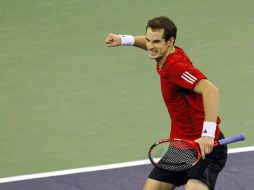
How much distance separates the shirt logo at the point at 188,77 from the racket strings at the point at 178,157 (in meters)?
0.62

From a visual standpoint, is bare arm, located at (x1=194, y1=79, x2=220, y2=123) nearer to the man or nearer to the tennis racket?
the man

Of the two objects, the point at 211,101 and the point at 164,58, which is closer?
the point at 211,101

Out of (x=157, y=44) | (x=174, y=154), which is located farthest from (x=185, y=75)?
(x=174, y=154)

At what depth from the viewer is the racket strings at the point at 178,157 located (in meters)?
8.00

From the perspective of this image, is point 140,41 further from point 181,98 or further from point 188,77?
point 188,77

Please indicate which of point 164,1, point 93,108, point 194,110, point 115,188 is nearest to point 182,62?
point 194,110

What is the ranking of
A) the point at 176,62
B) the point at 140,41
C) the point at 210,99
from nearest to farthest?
the point at 210,99 < the point at 176,62 < the point at 140,41

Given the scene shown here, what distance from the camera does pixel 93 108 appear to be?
11375mm

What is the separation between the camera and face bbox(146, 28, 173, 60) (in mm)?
8062

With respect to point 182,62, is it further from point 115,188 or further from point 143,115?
point 143,115

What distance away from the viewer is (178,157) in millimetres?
8117

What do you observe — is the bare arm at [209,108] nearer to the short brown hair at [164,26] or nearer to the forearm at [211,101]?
the forearm at [211,101]

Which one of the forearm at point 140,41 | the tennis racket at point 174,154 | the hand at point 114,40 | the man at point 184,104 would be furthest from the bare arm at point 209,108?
the hand at point 114,40

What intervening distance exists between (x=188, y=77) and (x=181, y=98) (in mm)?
310
